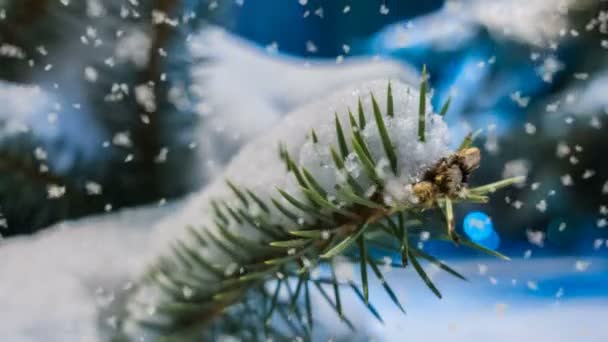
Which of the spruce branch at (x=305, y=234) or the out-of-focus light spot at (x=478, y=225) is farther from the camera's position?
the out-of-focus light spot at (x=478, y=225)

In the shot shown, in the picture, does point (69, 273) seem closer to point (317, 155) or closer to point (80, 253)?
point (80, 253)

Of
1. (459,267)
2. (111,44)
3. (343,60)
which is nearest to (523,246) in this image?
(459,267)

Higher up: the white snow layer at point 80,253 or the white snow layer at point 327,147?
the white snow layer at point 327,147

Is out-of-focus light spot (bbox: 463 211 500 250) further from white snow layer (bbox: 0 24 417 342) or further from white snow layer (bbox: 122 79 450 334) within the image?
white snow layer (bbox: 122 79 450 334)

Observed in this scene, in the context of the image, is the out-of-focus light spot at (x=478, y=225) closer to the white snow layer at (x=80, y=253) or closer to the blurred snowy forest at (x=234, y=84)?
the blurred snowy forest at (x=234, y=84)

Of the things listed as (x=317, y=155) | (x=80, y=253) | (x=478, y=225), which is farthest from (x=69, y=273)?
(x=478, y=225)

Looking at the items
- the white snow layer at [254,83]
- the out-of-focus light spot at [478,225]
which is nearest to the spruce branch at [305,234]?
the white snow layer at [254,83]

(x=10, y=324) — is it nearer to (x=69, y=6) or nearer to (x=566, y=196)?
(x=69, y=6)
